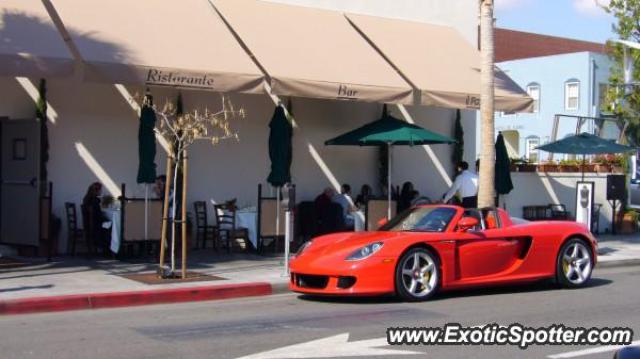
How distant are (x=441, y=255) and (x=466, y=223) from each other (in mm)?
588

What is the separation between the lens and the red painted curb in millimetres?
11312

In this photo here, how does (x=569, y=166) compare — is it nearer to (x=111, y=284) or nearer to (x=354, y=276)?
(x=354, y=276)

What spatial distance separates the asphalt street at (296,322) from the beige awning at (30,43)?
4.52 m

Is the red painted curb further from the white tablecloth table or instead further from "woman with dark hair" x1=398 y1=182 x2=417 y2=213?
"woman with dark hair" x1=398 y1=182 x2=417 y2=213

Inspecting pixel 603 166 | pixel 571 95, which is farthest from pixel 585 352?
pixel 571 95

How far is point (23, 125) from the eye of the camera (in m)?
16.0

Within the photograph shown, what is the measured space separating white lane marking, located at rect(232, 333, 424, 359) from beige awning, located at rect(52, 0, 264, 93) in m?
7.43

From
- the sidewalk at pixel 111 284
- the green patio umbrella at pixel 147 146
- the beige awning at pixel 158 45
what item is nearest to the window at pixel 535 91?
the beige awning at pixel 158 45

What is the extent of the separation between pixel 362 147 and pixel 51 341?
42.0ft

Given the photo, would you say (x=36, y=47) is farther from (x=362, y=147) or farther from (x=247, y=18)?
(x=362, y=147)

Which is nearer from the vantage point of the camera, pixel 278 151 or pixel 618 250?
pixel 278 151

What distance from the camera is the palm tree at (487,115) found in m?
17.4

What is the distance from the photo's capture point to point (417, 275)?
1209 cm

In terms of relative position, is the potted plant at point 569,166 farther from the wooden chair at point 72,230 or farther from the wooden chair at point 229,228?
the wooden chair at point 72,230
